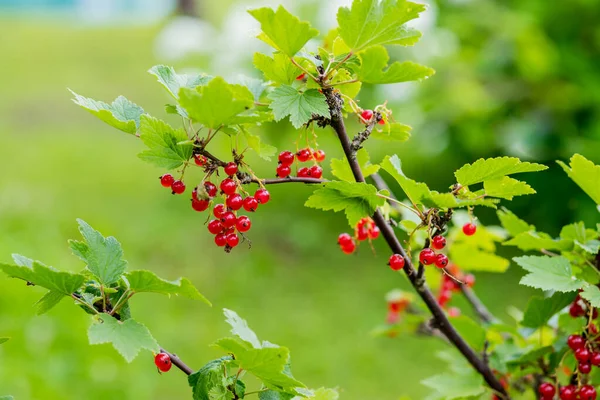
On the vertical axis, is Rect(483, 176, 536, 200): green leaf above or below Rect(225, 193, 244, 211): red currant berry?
above

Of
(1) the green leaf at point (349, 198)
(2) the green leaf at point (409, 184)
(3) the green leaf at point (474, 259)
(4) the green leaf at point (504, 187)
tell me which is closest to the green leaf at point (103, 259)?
(1) the green leaf at point (349, 198)

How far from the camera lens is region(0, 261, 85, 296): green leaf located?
2.48 feet

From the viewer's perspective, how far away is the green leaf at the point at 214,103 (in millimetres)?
773

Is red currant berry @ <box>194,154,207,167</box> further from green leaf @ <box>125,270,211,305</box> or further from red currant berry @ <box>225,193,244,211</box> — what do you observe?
green leaf @ <box>125,270,211,305</box>

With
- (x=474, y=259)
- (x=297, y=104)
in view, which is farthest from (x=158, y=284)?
(x=474, y=259)

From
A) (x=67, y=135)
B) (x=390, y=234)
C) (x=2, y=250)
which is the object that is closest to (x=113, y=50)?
(x=67, y=135)

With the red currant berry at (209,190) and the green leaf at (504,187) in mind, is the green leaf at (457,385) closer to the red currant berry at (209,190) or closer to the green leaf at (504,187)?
the green leaf at (504,187)

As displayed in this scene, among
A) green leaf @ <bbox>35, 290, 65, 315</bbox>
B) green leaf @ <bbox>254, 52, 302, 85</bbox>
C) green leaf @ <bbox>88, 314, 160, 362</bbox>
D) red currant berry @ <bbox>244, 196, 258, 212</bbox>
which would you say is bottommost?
green leaf @ <bbox>88, 314, 160, 362</bbox>

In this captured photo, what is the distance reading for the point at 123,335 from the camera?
779 millimetres

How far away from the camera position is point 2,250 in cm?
351

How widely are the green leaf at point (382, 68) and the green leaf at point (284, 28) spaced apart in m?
0.08

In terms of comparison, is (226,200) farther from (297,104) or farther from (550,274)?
(550,274)

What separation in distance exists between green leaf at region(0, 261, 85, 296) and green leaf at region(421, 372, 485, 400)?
0.63m

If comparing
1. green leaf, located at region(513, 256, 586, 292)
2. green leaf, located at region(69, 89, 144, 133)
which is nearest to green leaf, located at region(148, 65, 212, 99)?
green leaf, located at region(69, 89, 144, 133)
